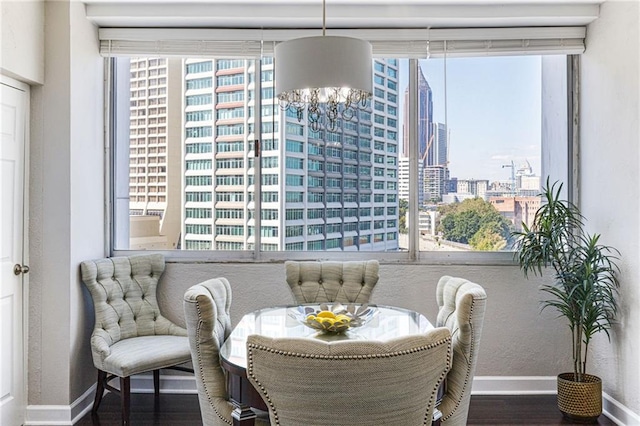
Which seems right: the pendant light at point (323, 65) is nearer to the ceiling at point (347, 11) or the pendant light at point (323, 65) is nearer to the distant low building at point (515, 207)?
the ceiling at point (347, 11)

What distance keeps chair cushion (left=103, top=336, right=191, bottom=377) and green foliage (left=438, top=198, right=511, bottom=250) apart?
6.64ft

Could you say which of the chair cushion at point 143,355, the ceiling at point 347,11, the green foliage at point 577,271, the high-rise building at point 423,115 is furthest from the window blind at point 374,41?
the chair cushion at point 143,355

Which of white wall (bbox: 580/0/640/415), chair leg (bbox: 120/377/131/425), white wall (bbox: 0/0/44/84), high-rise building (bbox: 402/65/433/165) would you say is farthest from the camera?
high-rise building (bbox: 402/65/433/165)

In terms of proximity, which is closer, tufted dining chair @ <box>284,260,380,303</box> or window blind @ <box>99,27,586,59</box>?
tufted dining chair @ <box>284,260,380,303</box>

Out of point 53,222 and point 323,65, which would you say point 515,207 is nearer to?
point 323,65

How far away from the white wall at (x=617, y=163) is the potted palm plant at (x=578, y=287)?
0.09 m

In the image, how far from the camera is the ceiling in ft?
11.1

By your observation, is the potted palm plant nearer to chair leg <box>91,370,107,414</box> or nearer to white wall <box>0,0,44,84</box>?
chair leg <box>91,370,107,414</box>

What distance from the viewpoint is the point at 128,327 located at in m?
3.39

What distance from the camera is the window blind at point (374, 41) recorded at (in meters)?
3.58

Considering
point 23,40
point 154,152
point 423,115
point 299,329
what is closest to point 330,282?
point 299,329

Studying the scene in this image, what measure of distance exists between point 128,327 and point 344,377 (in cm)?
246

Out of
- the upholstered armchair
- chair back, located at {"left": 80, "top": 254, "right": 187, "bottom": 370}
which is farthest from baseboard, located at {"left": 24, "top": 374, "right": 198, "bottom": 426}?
the upholstered armchair

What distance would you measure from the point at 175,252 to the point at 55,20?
1.71 metres
